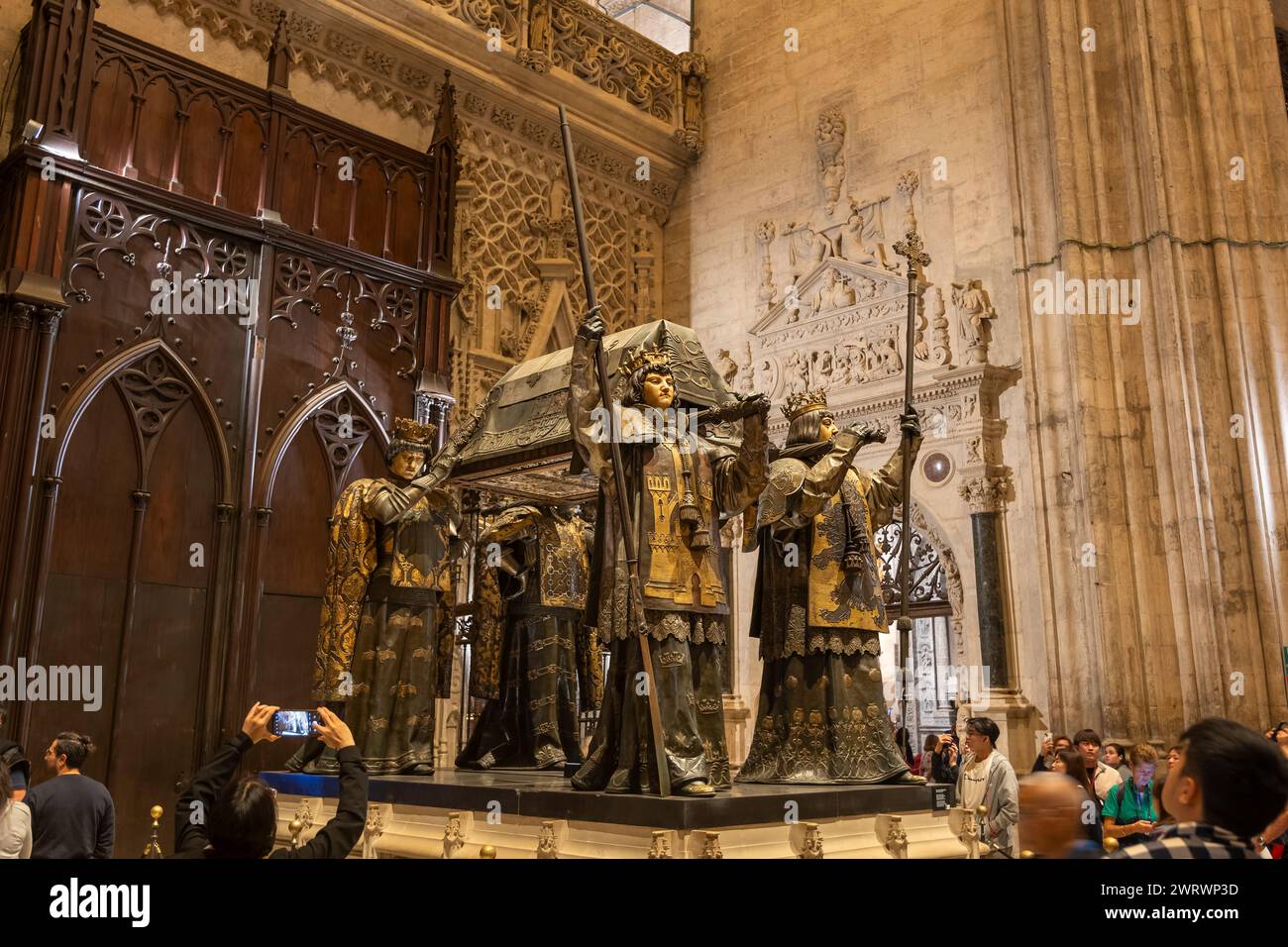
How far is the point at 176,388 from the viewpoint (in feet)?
29.5

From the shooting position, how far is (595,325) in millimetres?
4695

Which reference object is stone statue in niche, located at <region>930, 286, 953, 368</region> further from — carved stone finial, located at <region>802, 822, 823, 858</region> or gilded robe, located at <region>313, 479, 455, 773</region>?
carved stone finial, located at <region>802, 822, 823, 858</region>

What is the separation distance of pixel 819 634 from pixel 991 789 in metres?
1.37

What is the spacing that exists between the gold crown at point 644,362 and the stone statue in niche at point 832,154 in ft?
27.6

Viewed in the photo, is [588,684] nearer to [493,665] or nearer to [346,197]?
[493,665]

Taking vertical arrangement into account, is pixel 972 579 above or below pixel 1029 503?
below

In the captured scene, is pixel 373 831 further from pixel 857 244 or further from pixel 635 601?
pixel 857 244

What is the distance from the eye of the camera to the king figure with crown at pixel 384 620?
20.8ft

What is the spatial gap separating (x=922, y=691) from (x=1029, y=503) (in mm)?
2906

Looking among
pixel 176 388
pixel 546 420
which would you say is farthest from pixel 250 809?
pixel 176 388

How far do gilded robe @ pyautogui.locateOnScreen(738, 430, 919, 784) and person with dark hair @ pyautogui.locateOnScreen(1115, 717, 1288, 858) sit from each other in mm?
3420

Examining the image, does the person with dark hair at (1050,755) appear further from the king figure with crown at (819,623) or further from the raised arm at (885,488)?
the raised arm at (885,488)

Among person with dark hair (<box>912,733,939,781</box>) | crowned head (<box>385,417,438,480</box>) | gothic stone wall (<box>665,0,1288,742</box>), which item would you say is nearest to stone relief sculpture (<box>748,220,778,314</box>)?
gothic stone wall (<box>665,0,1288,742</box>)
